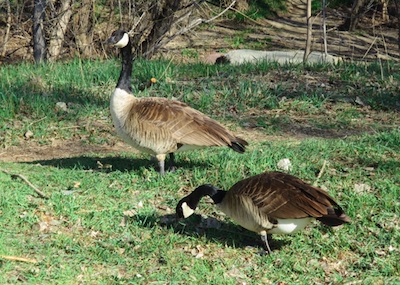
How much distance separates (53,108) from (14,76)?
1568 mm

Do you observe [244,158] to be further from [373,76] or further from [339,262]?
[373,76]

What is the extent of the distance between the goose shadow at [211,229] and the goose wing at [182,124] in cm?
73

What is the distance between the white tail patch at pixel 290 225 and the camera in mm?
4801

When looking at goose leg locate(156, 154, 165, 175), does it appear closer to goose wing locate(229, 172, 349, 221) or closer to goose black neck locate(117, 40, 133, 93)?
goose black neck locate(117, 40, 133, 93)

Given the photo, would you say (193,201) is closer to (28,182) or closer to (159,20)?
(28,182)

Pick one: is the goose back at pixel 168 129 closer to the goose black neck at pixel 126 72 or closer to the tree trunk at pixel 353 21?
the goose black neck at pixel 126 72

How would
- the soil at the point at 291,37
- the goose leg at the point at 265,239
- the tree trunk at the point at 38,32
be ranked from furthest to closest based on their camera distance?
the soil at the point at 291,37 → the tree trunk at the point at 38,32 → the goose leg at the point at 265,239

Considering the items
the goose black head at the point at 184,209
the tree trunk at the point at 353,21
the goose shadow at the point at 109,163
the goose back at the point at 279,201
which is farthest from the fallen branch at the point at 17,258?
Result: the tree trunk at the point at 353,21

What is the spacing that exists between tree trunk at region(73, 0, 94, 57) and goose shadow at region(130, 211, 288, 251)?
7.81 m

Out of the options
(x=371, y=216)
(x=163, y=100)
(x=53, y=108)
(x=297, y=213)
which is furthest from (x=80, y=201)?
(x=53, y=108)

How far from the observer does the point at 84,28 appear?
12859 mm

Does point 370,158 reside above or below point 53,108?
above

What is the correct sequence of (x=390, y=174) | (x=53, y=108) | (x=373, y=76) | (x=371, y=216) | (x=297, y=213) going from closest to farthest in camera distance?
(x=297, y=213)
(x=371, y=216)
(x=390, y=174)
(x=53, y=108)
(x=373, y=76)

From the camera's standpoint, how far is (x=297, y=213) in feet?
15.4
